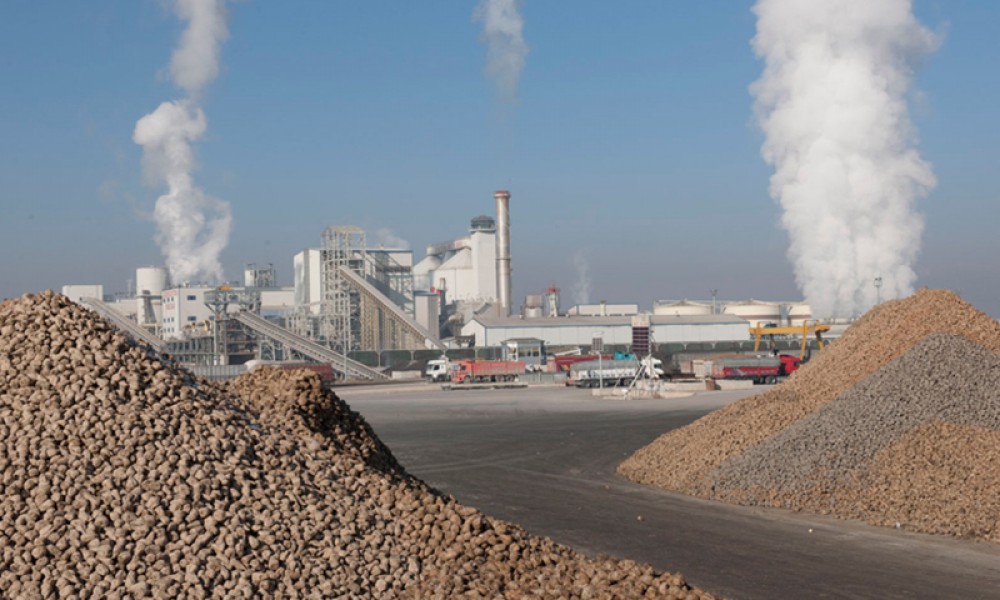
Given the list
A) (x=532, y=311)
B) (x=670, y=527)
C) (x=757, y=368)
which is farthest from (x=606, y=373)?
(x=532, y=311)

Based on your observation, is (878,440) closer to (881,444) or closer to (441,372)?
(881,444)

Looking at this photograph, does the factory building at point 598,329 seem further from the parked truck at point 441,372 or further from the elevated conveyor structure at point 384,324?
the parked truck at point 441,372

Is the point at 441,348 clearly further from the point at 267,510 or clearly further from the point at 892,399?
the point at 267,510

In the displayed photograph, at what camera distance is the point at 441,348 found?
3912 inches

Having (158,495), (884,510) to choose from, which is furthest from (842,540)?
(158,495)

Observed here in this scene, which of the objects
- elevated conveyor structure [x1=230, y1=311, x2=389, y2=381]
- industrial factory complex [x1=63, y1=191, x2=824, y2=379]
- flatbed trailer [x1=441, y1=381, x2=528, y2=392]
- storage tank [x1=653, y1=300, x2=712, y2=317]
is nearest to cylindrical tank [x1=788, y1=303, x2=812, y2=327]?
industrial factory complex [x1=63, y1=191, x2=824, y2=379]

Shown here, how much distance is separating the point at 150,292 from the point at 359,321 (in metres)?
44.7

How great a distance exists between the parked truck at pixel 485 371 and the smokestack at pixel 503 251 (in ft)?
146

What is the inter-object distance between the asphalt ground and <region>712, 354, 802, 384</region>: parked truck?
94.0ft

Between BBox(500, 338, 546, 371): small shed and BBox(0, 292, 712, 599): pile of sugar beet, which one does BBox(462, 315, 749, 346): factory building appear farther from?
BBox(0, 292, 712, 599): pile of sugar beet

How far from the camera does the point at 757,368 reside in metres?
64.1

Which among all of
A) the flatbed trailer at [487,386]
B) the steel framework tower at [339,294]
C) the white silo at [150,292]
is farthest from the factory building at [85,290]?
the flatbed trailer at [487,386]

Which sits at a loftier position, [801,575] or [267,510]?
[267,510]

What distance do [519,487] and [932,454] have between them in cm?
875
